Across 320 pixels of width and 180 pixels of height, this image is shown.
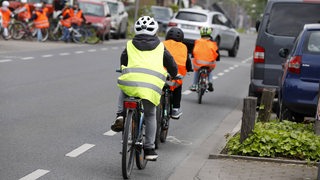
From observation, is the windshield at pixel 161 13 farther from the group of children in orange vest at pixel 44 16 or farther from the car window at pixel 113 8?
the group of children in orange vest at pixel 44 16

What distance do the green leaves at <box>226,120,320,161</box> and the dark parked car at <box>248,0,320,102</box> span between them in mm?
5466

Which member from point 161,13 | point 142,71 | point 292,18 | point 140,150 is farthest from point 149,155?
point 161,13

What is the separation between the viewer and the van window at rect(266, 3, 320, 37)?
50.0 feet

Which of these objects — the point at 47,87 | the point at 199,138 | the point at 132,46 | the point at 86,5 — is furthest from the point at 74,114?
the point at 86,5

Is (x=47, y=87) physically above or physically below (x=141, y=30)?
below

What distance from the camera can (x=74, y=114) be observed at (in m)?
13.1

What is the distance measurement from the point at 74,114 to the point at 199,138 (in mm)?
2302

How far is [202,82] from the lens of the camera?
16.6 metres

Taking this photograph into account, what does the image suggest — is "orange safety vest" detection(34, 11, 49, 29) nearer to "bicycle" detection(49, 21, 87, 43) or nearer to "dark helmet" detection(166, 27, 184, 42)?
"bicycle" detection(49, 21, 87, 43)

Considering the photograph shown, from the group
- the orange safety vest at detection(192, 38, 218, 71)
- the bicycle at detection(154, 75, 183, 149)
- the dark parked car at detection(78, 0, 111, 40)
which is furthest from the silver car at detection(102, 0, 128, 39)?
the bicycle at detection(154, 75, 183, 149)

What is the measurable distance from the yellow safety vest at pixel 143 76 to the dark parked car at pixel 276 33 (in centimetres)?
717

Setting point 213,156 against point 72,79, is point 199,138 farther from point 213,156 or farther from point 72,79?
point 72,79

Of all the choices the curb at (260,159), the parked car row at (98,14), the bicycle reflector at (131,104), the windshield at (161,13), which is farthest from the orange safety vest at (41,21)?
the bicycle reflector at (131,104)

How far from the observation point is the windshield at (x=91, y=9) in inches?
1467
